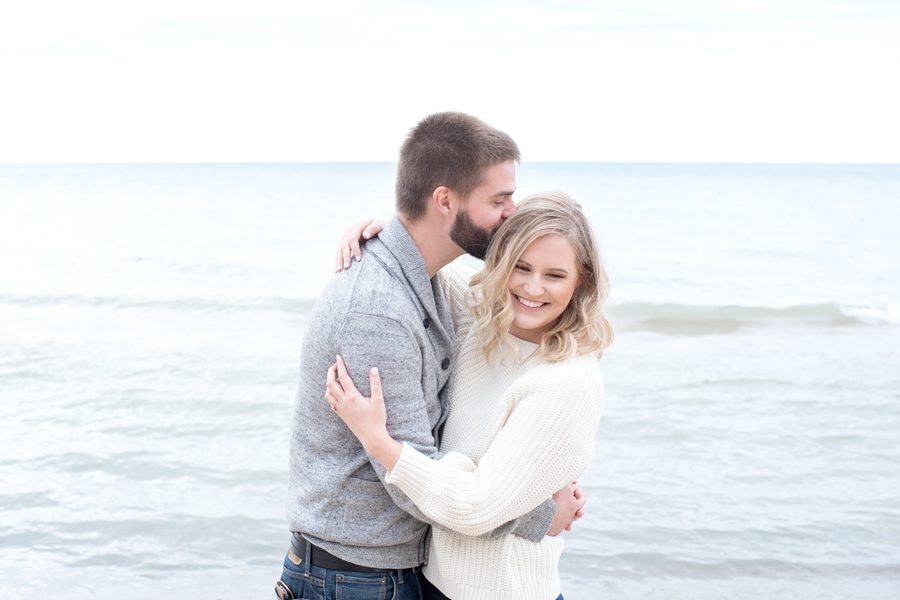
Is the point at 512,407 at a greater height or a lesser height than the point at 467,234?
lesser

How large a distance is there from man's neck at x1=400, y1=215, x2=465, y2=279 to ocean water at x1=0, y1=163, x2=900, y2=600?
3090mm

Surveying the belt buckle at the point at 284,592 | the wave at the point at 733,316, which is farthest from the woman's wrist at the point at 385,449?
the wave at the point at 733,316

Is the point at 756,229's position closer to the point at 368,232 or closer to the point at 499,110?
the point at 499,110

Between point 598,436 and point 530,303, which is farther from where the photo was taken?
point 598,436

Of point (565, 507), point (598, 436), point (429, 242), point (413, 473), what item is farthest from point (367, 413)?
point (598, 436)

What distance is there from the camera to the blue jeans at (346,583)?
8.22 feet

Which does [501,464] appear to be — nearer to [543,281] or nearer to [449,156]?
[543,281]

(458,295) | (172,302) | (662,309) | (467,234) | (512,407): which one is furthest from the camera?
(172,302)

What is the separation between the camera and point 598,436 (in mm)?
7430

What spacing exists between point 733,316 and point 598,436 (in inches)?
267

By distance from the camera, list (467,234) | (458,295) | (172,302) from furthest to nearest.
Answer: (172,302)
(458,295)
(467,234)

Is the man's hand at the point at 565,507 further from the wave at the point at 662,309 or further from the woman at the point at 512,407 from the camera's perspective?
the wave at the point at 662,309

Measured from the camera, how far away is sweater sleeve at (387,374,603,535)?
7.52 feet

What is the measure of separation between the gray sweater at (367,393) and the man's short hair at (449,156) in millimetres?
103
